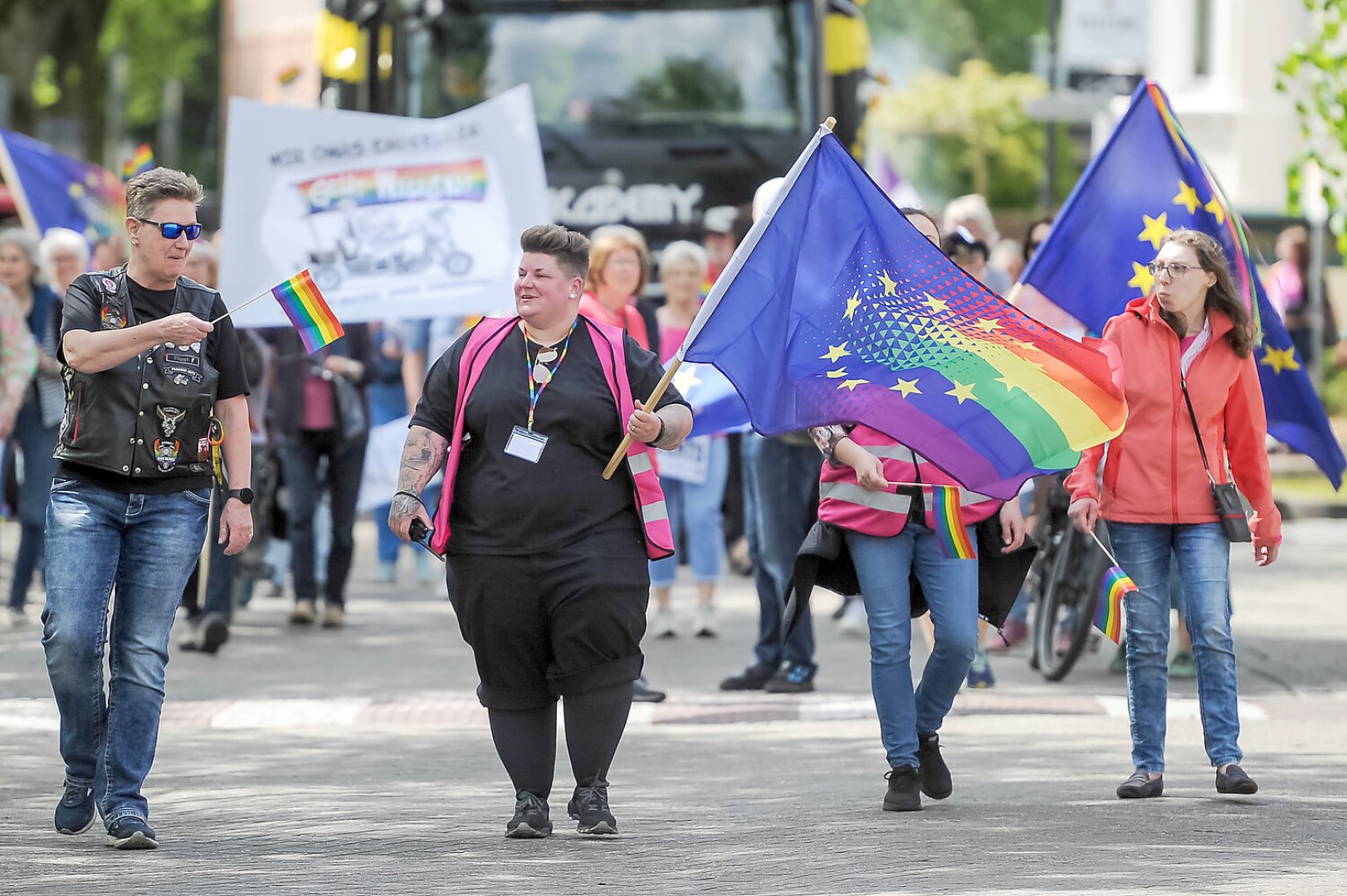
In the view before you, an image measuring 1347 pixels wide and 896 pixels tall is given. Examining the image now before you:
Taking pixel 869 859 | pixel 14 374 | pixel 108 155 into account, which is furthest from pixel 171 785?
pixel 108 155

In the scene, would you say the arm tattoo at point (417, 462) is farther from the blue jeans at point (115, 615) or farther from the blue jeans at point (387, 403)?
Answer: the blue jeans at point (387, 403)

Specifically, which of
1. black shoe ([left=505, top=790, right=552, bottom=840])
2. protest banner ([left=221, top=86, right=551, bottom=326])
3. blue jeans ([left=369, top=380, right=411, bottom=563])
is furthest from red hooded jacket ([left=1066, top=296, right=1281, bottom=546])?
blue jeans ([left=369, top=380, right=411, bottom=563])

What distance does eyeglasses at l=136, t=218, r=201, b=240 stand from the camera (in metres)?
6.86

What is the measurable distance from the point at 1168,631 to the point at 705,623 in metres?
5.07

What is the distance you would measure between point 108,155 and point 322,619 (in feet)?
139

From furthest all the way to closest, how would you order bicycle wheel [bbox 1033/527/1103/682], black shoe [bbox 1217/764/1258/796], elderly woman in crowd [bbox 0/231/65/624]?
elderly woman in crowd [bbox 0/231/65/624] → bicycle wheel [bbox 1033/527/1103/682] → black shoe [bbox 1217/764/1258/796]

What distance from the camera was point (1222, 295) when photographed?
7.73 meters

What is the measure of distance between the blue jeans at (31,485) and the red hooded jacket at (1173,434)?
653 cm

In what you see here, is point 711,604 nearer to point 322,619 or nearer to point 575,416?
point 322,619

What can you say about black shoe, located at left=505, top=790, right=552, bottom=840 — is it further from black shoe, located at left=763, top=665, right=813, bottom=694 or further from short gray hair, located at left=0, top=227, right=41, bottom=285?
short gray hair, located at left=0, top=227, right=41, bottom=285

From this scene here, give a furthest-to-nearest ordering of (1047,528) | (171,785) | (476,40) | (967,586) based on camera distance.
Answer: (476,40) < (1047,528) < (171,785) < (967,586)

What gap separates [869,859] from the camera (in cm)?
654

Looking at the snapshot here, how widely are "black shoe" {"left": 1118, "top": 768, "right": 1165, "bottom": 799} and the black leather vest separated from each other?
9.95 feet

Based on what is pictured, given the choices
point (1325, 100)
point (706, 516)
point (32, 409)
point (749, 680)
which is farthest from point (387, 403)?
point (1325, 100)
